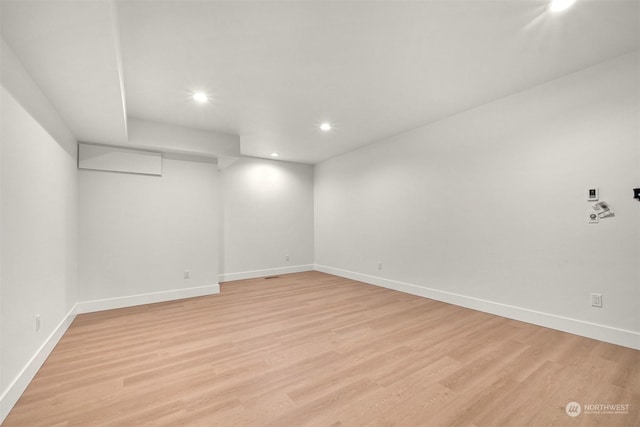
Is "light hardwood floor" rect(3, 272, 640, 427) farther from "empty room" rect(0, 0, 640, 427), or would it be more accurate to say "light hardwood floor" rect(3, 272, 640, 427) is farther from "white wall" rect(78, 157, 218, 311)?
"white wall" rect(78, 157, 218, 311)

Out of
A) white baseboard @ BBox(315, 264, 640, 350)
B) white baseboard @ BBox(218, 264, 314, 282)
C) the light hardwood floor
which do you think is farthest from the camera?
white baseboard @ BBox(218, 264, 314, 282)

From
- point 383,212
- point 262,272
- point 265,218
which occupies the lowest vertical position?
point 262,272

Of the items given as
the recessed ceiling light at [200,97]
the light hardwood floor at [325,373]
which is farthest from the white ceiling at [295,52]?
the light hardwood floor at [325,373]

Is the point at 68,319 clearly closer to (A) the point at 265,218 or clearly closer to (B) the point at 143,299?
(B) the point at 143,299

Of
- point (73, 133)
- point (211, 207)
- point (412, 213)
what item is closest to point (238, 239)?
point (211, 207)

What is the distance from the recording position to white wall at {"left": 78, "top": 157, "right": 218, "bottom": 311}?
367cm

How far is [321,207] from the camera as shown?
6449mm

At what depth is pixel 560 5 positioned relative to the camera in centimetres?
187

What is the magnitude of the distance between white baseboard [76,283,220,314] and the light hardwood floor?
23cm

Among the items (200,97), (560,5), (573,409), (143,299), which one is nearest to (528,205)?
(560,5)

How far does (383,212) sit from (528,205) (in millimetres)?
2207

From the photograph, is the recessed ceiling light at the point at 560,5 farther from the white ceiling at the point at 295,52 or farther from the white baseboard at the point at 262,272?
the white baseboard at the point at 262,272

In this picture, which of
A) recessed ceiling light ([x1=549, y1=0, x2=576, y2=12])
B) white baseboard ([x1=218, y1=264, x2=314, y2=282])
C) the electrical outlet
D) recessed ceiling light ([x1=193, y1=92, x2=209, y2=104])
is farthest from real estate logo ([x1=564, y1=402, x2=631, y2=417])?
white baseboard ([x1=218, y1=264, x2=314, y2=282])

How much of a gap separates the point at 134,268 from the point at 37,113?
242 cm
